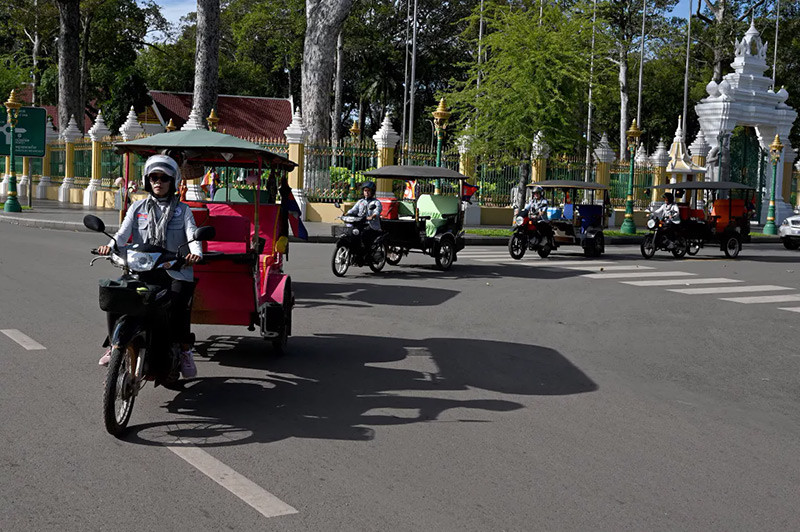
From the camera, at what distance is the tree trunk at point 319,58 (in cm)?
3072

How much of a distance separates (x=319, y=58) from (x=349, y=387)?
2516 centimetres

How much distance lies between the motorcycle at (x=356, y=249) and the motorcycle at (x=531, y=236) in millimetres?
5211

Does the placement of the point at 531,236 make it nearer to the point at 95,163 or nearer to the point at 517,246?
the point at 517,246

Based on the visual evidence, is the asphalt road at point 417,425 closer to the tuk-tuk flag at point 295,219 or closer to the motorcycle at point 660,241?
the tuk-tuk flag at point 295,219

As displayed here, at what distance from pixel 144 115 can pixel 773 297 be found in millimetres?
48070

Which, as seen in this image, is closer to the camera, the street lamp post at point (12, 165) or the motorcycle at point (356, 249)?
the motorcycle at point (356, 249)

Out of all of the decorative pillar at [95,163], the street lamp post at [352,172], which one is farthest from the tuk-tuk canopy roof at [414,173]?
the decorative pillar at [95,163]

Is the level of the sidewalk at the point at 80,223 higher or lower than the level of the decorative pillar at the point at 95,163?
lower

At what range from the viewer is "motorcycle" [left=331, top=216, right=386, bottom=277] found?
15.8 metres

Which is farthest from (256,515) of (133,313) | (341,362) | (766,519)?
(341,362)

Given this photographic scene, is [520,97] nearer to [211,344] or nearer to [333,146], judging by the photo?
[333,146]

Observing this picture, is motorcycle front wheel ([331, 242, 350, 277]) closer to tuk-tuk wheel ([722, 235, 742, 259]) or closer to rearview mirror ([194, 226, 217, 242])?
rearview mirror ([194, 226, 217, 242])

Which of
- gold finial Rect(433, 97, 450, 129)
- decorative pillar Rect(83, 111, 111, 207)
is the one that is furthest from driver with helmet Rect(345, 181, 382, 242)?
decorative pillar Rect(83, 111, 111, 207)

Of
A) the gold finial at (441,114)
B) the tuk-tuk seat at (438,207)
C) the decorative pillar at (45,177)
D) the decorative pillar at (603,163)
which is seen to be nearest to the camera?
the tuk-tuk seat at (438,207)
